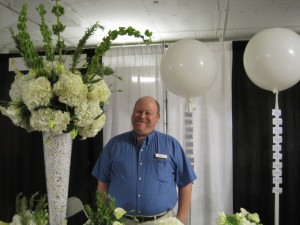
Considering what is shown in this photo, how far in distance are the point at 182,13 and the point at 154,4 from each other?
37cm

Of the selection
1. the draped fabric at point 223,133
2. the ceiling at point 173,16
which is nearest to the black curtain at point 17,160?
the draped fabric at point 223,133

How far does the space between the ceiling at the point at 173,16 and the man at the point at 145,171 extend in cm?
122

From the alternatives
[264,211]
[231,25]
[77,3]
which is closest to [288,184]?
[264,211]

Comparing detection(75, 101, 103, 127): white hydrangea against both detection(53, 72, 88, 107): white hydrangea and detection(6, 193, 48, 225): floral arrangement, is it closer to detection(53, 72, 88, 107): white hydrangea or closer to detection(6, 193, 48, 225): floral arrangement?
detection(53, 72, 88, 107): white hydrangea

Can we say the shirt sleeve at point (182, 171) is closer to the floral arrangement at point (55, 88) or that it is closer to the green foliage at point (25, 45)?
the floral arrangement at point (55, 88)

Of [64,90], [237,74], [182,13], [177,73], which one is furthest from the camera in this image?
[237,74]

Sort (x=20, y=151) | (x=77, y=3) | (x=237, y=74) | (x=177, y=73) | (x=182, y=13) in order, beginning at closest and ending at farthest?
(x=177, y=73)
(x=77, y=3)
(x=182, y=13)
(x=237, y=74)
(x=20, y=151)

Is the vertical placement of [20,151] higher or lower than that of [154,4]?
lower

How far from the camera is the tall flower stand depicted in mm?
932

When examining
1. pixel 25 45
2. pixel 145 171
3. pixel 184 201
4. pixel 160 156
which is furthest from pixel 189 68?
pixel 25 45

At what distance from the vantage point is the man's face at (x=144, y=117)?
206 cm

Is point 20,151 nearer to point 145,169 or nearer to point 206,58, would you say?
point 145,169

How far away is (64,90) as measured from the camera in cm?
89

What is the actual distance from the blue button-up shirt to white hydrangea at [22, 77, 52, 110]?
1221 millimetres
